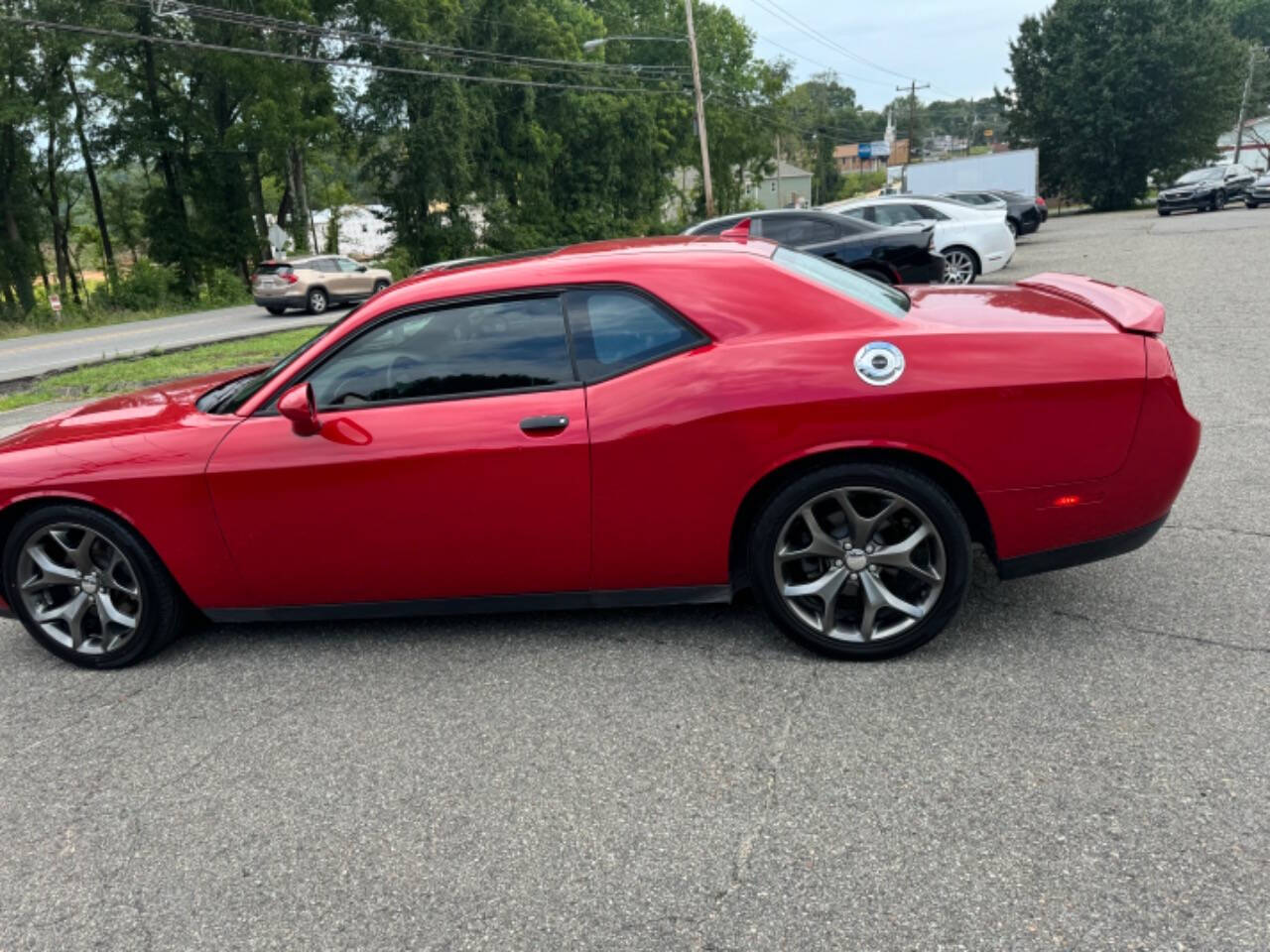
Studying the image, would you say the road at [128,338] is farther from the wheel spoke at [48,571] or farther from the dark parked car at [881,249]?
the wheel spoke at [48,571]

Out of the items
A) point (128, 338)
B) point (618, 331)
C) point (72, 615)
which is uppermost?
point (618, 331)

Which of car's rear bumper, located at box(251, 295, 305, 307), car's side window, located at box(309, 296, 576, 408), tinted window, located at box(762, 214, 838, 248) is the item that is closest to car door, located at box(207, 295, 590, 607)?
car's side window, located at box(309, 296, 576, 408)

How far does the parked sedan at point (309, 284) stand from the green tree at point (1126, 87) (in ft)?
124

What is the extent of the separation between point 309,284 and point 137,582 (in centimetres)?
2270

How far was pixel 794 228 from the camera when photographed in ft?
40.0

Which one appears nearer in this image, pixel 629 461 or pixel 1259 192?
pixel 629 461

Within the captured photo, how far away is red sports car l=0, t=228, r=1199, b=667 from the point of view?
3.17 m

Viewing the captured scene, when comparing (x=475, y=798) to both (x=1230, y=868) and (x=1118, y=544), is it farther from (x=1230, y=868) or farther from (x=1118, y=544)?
(x=1118, y=544)

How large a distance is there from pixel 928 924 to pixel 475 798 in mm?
1345

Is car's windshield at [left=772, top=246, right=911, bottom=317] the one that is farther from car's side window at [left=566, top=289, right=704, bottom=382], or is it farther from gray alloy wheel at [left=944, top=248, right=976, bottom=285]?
gray alloy wheel at [left=944, top=248, right=976, bottom=285]

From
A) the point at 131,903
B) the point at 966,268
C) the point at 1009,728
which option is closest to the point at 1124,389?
the point at 1009,728

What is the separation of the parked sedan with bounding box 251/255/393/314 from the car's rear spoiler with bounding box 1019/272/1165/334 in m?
21.1

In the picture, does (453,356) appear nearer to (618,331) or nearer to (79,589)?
(618,331)

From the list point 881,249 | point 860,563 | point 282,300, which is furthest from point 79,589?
point 282,300
